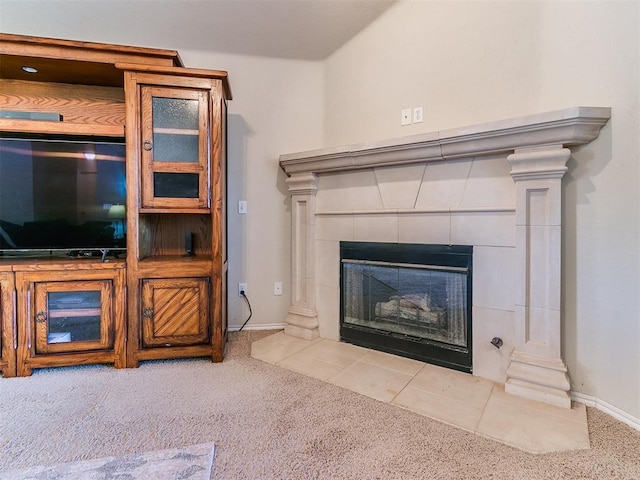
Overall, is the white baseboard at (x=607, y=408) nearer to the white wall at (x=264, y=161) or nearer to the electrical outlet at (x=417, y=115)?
the electrical outlet at (x=417, y=115)

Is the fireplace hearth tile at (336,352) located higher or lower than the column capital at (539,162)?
lower

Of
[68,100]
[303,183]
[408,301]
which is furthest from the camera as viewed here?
[303,183]

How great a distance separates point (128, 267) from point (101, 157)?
2.53 feet

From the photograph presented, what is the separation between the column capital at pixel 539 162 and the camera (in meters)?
1.51

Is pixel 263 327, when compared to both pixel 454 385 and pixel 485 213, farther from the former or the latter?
pixel 485 213

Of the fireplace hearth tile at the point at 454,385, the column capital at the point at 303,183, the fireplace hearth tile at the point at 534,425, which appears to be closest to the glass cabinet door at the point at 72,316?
the column capital at the point at 303,183

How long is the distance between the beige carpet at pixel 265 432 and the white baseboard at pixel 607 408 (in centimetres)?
4

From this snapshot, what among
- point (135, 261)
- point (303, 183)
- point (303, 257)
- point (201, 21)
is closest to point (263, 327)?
point (303, 257)

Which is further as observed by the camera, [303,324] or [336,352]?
[303,324]

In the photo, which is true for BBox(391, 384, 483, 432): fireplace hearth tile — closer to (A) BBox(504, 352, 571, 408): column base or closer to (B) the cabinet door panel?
(A) BBox(504, 352, 571, 408): column base

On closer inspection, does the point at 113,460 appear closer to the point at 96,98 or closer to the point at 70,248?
the point at 70,248

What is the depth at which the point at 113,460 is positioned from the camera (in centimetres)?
117

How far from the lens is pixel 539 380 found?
5.14 ft

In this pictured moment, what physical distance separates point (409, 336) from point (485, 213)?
0.93 meters
